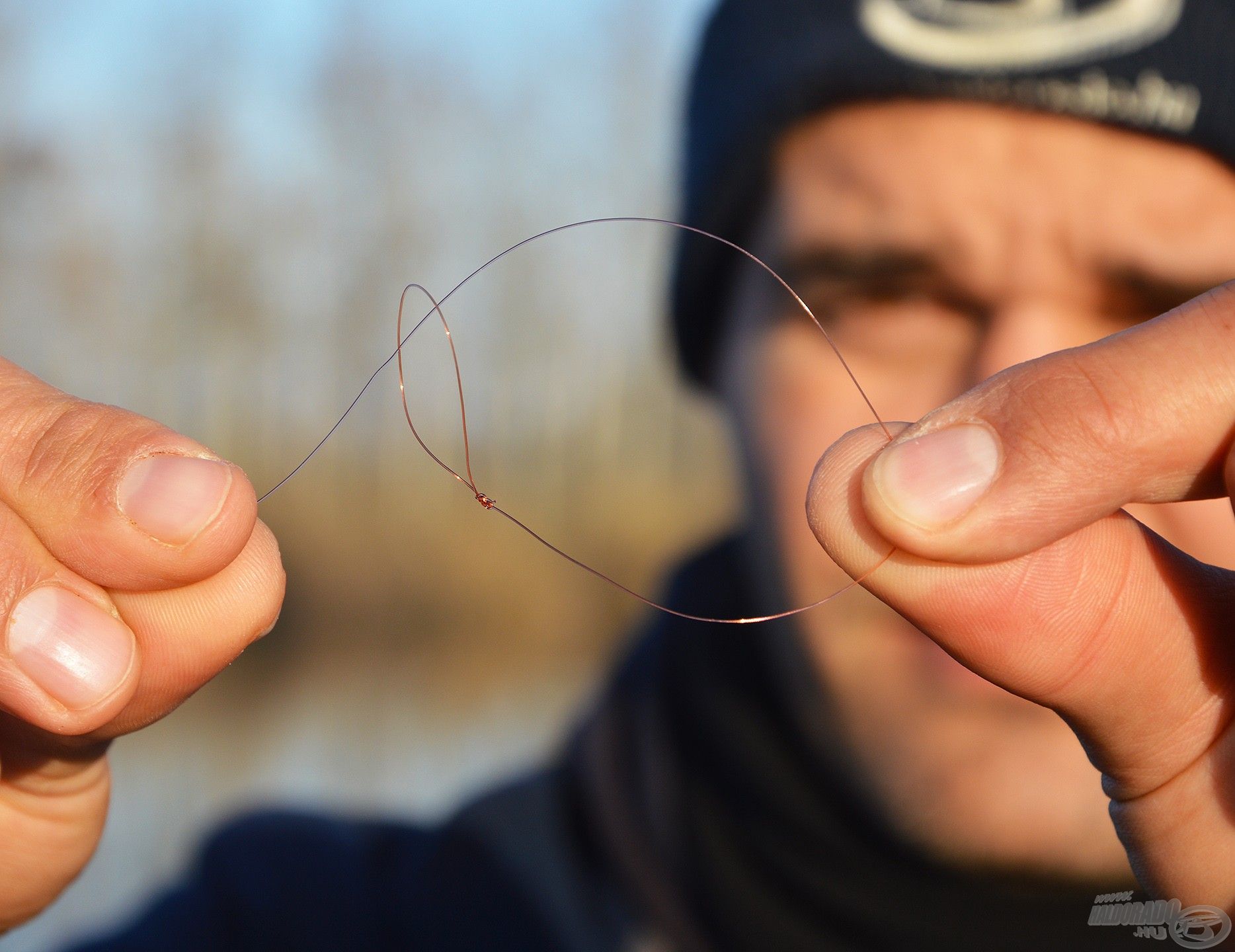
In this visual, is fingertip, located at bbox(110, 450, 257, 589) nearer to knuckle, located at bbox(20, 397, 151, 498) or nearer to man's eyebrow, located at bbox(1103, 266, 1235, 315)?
knuckle, located at bbox(20, 397, 151, 498)

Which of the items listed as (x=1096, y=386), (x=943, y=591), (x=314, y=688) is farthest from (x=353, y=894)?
(x=314, y=688)

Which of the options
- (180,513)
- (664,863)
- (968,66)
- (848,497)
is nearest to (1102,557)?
(848,497)

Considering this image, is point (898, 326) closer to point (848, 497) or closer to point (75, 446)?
point (848, 497)

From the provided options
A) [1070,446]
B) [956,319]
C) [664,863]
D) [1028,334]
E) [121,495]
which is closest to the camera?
[1070,446]

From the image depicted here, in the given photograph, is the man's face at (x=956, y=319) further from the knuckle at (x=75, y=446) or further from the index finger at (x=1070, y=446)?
the knuckle at (x=75, y=446)

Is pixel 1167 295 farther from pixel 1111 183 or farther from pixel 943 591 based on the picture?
pixel 943 591
